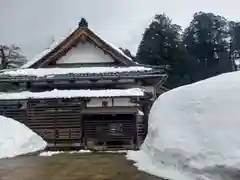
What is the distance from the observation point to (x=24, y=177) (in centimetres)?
688

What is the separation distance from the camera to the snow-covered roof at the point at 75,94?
46.6ft

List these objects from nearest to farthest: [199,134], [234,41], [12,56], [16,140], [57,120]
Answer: [199,134]
[16,140]
[57,120]
[234,41]
[12,56]

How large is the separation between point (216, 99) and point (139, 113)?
8753mm

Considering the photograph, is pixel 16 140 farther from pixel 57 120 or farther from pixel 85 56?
pixel 85 56

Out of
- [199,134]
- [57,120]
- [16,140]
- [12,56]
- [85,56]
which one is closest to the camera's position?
[199,134]

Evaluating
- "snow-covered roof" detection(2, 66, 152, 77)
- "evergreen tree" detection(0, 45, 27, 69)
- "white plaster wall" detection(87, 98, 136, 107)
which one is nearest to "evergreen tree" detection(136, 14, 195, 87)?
"evergreen tree" detection(0, 45, 27, 69)

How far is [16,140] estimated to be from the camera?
1233 cm

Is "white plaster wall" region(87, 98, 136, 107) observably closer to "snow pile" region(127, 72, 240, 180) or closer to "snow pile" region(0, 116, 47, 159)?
"snow pile" region(0, 116, 47, 159)

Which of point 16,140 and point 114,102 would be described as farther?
point 114,102

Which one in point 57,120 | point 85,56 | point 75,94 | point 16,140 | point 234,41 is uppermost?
point 234,41

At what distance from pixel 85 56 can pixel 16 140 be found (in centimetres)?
615

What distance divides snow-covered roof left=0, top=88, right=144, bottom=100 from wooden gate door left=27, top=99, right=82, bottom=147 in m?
0.28

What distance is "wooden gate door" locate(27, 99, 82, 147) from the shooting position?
47.7ft

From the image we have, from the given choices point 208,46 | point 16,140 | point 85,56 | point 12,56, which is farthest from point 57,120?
point 12,56
